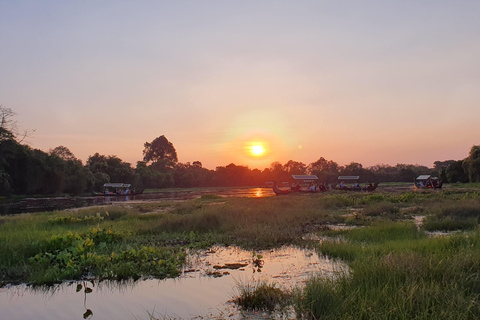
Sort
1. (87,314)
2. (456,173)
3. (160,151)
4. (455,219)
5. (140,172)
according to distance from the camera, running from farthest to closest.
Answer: (160,151), (140,172), (456,173), (455,219), (87,314)

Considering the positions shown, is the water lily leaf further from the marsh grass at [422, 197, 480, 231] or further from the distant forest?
the distant forest

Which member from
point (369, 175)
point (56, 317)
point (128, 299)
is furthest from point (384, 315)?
point (369, 175)

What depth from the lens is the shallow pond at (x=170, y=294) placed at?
18.9ft

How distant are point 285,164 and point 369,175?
112 ft

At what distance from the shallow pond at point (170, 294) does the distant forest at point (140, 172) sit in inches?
1729

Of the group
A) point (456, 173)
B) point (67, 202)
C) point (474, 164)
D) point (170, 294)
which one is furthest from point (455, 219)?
point (456, 173)

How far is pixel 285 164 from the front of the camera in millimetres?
117375

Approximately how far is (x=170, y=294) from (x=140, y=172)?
72.6 metres

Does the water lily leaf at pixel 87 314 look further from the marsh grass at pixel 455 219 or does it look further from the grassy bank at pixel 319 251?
the marsh grass at pixel 455 219

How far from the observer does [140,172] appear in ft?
251

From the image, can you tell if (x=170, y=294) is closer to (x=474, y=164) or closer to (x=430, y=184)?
(x=430, y=184)

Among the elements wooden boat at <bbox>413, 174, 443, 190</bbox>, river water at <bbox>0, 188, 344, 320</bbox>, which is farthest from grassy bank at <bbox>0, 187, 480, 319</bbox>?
wooden boat at <bbox>413, 174, 443, 190</bbox>

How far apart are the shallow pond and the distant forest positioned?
4392cm

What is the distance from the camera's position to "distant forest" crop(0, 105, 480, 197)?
49094mm
